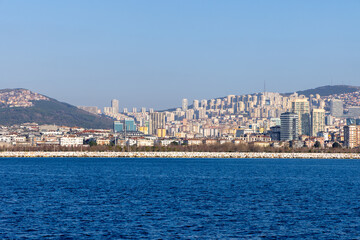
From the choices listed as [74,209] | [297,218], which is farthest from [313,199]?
[74,209]

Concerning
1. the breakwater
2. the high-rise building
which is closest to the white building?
the breakwater

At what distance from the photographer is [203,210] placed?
95.0 feet

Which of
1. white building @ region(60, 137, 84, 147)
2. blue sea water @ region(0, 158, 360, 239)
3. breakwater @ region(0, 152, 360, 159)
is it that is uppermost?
white building @ region(60, 137, 84, 147)

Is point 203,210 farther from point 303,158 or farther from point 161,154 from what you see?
point 303,158

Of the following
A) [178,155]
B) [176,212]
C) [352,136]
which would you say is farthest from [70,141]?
[176,212]

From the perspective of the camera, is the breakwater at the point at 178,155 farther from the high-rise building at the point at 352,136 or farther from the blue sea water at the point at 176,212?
the blue sea water at the point at 176,212

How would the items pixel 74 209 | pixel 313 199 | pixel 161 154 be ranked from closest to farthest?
pixel 74 209 < pixel 313 199 < pixel 161 154

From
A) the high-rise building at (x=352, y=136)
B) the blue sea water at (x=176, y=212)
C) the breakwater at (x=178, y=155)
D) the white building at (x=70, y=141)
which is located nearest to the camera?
the blue sea water at (x=176, y=212)

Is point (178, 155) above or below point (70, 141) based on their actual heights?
below

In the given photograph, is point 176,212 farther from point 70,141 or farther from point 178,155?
point 70,141

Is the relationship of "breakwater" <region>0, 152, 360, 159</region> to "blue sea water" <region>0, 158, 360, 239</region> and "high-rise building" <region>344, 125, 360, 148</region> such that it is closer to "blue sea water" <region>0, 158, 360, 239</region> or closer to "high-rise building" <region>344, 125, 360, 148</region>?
"high-rise building" <region>344, 125, 360, 148</region>

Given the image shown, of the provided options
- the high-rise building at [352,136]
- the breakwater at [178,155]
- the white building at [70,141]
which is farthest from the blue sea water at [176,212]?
the high-rise building at [352,136]

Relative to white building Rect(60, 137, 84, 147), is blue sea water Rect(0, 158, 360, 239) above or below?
below

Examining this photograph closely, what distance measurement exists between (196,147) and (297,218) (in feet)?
392
